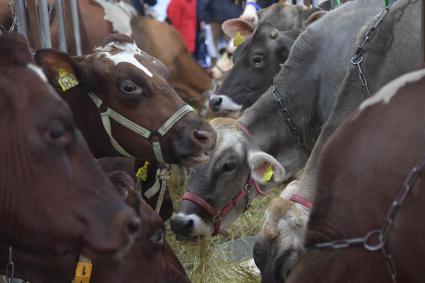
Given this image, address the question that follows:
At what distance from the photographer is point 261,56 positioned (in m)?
5.78

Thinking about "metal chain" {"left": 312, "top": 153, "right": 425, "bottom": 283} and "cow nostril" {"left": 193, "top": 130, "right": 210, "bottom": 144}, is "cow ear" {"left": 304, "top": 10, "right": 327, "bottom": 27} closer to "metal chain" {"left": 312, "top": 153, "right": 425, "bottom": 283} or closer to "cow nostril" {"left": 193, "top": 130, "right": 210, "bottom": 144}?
"cow nostril" {"left": 193, "top": 130, "right": 210, "bottom": 144}

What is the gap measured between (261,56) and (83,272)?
3023 millimetres

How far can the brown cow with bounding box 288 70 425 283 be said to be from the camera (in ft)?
8.06

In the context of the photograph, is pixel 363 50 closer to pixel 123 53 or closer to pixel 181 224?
pixel 123 53

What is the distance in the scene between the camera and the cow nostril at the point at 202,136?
13.0ft

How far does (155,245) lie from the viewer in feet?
11.0

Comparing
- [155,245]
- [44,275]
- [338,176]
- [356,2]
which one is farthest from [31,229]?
[356,2]

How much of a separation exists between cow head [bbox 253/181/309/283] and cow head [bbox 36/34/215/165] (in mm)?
494

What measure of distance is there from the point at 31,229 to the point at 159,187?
79.8 inches

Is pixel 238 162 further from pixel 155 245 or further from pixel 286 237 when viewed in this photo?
pixel 155 245

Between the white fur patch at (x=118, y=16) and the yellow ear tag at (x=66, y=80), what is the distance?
2933mm

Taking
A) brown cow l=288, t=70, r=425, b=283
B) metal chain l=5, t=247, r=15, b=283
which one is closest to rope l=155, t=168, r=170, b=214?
metal chain l=5, t=247, r=15, b=283

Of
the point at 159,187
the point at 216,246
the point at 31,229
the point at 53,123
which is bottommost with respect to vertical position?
the point at 216,246

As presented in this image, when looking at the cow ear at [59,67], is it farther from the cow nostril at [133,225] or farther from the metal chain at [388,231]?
the metal chain at [388,231]
